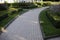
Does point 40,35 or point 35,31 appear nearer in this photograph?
point 40,35

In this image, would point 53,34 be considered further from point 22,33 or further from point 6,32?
point 6,32

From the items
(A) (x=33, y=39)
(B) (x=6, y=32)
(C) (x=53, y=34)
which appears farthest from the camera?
(B) (x=6, y=32)

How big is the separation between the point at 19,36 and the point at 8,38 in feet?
2.49

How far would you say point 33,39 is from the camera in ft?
36.7

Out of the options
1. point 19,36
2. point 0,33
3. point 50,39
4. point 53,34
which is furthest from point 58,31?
point 0,33

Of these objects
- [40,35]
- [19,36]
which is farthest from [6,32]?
[40,35]

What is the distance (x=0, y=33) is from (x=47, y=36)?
2.94 meters

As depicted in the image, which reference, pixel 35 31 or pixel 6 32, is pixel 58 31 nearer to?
pixel 35 31

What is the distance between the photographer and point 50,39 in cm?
1122

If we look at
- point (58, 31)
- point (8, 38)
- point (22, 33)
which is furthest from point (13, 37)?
point (58, 31)

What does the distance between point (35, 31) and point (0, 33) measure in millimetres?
2348

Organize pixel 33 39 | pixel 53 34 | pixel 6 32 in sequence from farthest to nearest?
1. pixel 6 32
2. pixel 53 34
3. pixel 33 39

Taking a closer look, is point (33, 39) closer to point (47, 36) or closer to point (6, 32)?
point (47, 36)

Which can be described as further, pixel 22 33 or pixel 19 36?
pixel 22 33
